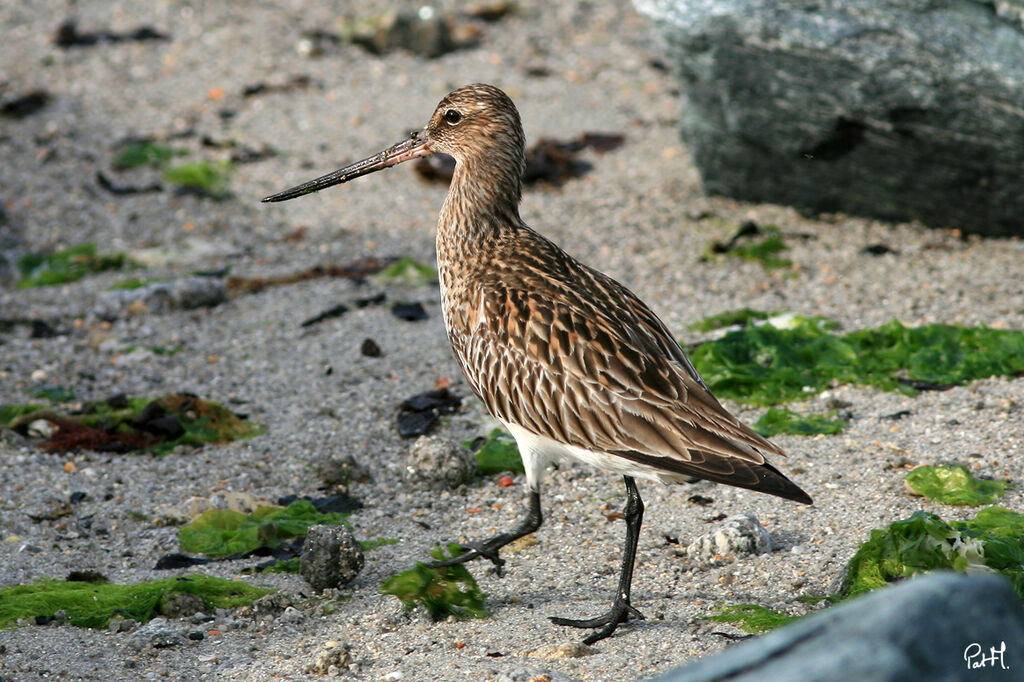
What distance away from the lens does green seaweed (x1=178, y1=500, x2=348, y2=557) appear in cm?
540

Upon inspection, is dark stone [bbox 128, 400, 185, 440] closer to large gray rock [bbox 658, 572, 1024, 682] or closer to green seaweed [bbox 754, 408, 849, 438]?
green seaweed [bbox 754, 408, 849, 438]

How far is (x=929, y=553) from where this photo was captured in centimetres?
443

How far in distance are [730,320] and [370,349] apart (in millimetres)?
2263

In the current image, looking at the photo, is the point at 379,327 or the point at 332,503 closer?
the point at 332,503

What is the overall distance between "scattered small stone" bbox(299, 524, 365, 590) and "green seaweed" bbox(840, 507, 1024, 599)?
6.70 feet

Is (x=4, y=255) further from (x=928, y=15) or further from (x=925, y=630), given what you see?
(x=925, y=630)

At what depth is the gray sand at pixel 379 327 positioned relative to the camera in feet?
15.6

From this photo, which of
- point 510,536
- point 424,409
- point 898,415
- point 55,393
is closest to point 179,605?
point 510,536

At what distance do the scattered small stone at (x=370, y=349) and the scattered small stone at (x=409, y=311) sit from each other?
43cm

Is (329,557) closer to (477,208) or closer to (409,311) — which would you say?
(477,208)

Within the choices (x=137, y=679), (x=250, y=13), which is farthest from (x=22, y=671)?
(x=250, y=13)

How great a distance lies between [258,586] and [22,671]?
103cm

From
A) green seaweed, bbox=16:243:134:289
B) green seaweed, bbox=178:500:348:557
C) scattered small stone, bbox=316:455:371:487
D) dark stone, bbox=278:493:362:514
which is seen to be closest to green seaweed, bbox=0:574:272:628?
green seaweed, bbox=178:500:348:557
